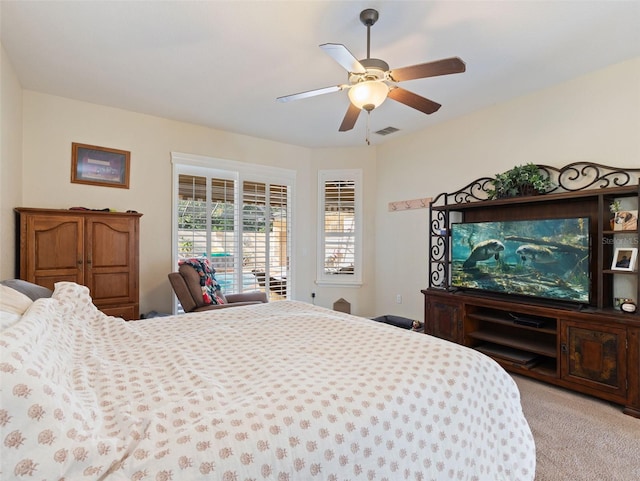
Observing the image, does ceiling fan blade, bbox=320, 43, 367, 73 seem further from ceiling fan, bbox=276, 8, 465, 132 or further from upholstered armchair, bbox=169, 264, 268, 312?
upholstered armchair, bbox=169, 264, 268, 312

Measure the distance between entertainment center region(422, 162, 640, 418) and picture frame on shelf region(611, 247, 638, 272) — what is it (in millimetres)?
14

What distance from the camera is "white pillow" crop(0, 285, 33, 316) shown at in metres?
1.21

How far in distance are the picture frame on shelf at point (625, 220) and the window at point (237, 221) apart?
12.3 feet

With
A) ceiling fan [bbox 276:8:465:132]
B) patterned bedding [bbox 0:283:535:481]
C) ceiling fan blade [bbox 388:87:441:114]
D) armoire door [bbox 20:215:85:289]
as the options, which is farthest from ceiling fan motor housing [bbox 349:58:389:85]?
armoire door [bbox 20:215:85:289]

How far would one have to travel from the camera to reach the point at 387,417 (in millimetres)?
992

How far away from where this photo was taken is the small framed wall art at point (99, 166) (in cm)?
355

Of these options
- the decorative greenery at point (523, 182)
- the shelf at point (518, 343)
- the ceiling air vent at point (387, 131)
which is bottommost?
the shelf at point (518, 343)

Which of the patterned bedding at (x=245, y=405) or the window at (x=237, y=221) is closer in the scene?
the patterned bedding at (x=245, y=405)

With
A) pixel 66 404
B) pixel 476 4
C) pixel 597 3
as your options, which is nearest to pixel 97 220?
pixel 66 404

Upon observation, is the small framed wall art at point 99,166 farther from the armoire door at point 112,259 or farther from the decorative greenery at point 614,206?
the decorative greenery at point 614,206

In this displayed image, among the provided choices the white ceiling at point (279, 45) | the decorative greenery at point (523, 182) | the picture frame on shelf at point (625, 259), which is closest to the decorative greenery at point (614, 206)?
the picture frame on shelf at point (625, 259)

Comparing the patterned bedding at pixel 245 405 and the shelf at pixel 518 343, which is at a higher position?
the patterned bedding at pixel 245 405

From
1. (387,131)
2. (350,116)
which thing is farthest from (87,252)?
(387,131)

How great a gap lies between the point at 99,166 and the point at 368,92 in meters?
3.17
